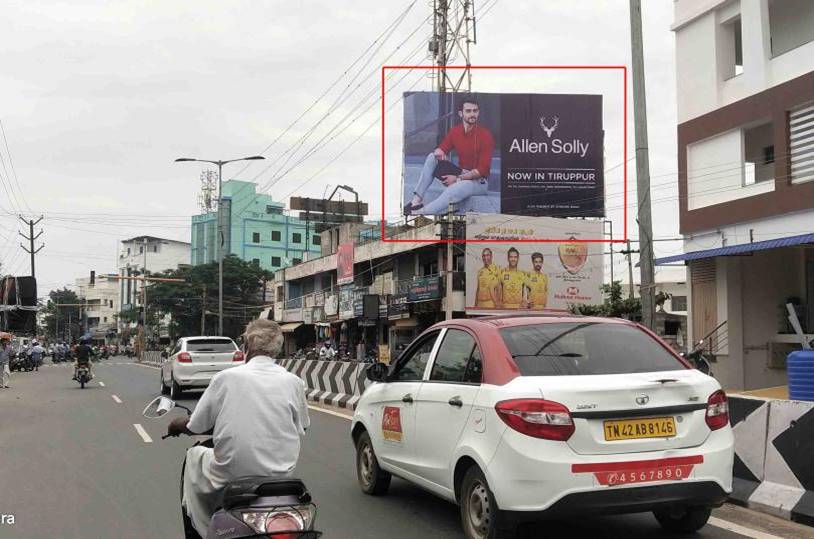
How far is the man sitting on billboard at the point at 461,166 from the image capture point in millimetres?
32062

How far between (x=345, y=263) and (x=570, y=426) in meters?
38.9

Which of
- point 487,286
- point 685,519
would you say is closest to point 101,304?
point 487,286

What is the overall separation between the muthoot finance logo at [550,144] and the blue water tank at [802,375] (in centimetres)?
2430

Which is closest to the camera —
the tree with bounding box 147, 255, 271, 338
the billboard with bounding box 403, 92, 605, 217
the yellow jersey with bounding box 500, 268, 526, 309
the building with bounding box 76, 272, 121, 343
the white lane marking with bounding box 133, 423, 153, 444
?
the white lane marking with bounding box 133, 423, 153, 444

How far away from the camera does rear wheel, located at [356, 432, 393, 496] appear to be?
679cm

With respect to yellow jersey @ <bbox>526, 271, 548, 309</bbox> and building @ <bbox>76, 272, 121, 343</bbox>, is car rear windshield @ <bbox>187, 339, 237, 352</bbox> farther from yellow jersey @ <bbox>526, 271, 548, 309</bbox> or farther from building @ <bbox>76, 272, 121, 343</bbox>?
building @ <bbox>76, 272, 121, 343</bbox>

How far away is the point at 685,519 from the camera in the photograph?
17.9ft

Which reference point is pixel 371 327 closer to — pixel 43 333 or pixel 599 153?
pixel 599 153

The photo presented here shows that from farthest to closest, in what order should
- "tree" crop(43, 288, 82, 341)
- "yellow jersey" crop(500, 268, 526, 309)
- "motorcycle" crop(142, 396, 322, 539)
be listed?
1. "tree" crop(43, 288, 82, 341)
2. "yellow jersey" crop(500, 268, 526, 309)
3. "motorcycle" crop(142, 396, 322, 539)

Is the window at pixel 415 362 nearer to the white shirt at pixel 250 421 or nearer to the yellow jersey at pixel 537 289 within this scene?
the white shirt at pixel 250 421

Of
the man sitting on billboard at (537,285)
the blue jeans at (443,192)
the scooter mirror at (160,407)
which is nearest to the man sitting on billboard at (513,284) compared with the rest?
the man sitting on billboard at (537,285)

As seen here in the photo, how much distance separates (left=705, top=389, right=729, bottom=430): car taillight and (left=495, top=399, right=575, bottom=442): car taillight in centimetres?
101

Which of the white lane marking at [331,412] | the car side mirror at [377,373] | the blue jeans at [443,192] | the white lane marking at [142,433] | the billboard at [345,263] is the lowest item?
the white lane marking at [331,412]

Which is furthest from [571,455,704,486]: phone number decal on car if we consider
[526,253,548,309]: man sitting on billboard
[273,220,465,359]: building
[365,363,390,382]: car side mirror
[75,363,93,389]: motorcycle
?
[526,253,548,309]: man sitting on billboard
